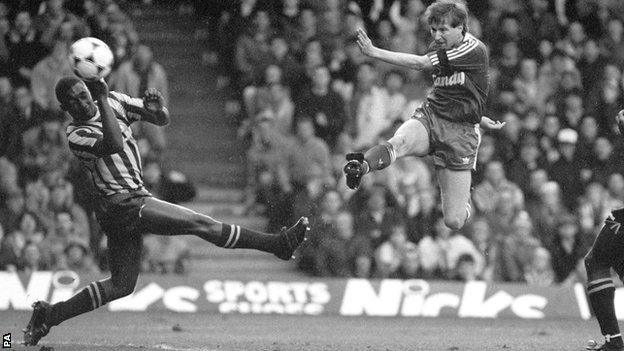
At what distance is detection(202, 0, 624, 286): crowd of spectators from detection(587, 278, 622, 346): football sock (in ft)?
18.1

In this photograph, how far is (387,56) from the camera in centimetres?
1080

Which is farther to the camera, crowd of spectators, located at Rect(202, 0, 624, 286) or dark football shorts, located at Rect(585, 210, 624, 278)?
crowd of spectators, located at Rect(202, 0, 624, 286)

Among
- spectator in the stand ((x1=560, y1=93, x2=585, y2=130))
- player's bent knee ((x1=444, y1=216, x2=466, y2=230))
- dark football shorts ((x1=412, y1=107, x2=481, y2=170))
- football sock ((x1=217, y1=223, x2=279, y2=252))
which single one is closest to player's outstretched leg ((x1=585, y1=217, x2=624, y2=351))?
player's bent knee ((x1=444, y1=216, x2=466, y2=230))

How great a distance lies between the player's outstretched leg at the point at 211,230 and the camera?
10820 millimetres

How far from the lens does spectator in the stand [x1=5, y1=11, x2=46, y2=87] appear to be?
17.6 metres

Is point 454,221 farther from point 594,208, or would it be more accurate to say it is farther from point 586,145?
point 586,145

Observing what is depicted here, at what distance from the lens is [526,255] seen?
661 inches

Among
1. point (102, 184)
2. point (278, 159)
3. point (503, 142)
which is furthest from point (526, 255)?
point (102, 184)

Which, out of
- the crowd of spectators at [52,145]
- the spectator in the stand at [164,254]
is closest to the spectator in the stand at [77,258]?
the crowd of spectators at [52,145]

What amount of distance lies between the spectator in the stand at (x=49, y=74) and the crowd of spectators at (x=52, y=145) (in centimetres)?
1

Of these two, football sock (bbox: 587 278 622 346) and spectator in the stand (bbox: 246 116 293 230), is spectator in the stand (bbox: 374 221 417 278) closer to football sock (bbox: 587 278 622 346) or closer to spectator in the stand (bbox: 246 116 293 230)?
spectator in the stand (bbox: 246 116 293 230)

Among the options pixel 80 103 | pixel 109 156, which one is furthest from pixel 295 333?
pixel 80 103

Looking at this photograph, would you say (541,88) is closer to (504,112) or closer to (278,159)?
(504,112)

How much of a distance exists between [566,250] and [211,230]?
7541 millimetres
